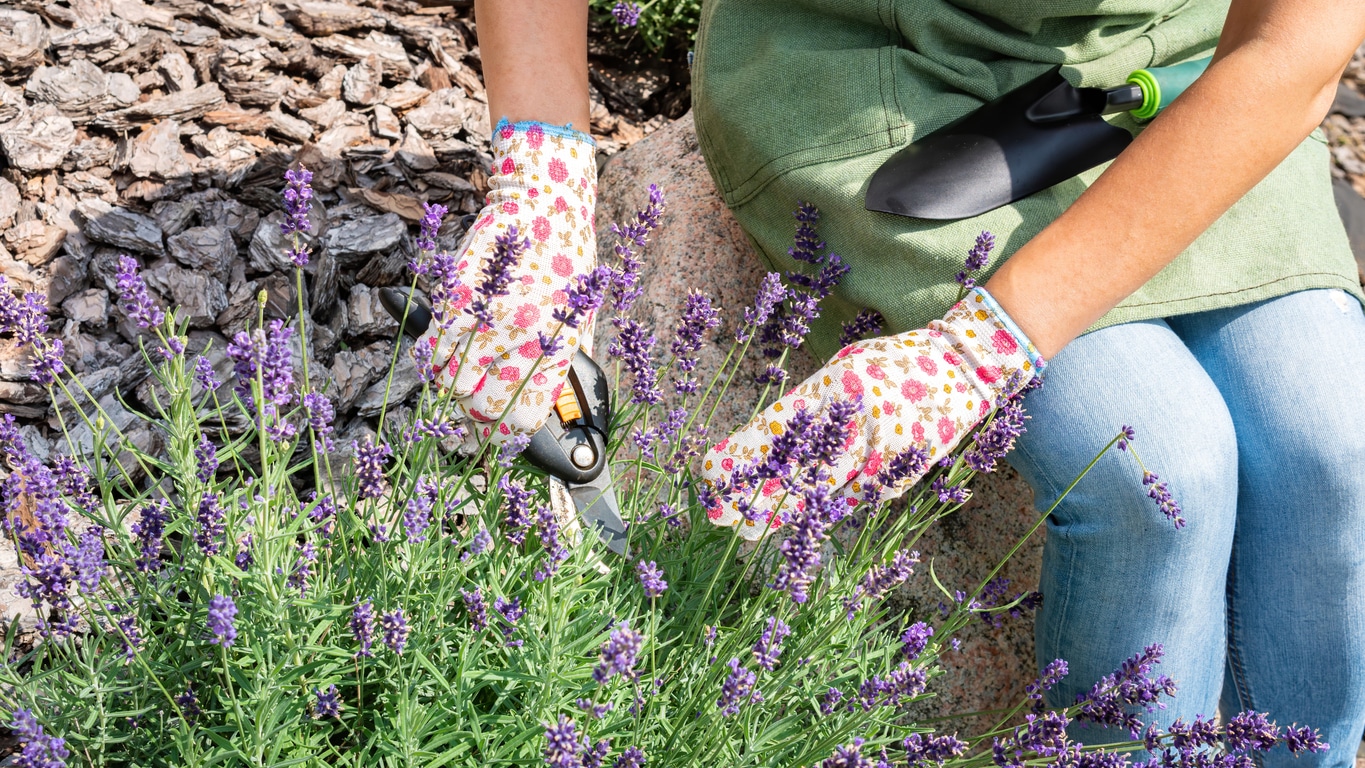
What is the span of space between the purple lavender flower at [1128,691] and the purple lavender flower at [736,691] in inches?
22.4

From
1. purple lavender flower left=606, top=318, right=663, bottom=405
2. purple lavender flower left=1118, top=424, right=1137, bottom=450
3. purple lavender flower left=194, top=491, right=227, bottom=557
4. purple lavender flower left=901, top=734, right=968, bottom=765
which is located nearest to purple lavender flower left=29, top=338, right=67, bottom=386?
purple lavender flower left=194, top=491, right=227, bottom=557

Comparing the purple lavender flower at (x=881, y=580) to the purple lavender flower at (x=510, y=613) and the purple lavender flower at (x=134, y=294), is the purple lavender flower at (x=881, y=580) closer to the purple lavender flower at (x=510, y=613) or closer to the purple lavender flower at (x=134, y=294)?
the purple lavender flower at (x=510, y=613)

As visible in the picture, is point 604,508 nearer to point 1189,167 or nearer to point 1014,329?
point 1014,329

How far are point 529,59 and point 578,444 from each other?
753 millimetres

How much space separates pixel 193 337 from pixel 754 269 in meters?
1.33

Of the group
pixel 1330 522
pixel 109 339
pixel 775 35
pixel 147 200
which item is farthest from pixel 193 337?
pixel 1330 522

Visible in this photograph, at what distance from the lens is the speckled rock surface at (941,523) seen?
2.23 meters

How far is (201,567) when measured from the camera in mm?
1212

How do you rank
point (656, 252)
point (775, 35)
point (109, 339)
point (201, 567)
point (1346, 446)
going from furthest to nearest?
point (656, 252)
point (109, 339)
point (775, 35)
point (1346, 446)
point (201, 567)

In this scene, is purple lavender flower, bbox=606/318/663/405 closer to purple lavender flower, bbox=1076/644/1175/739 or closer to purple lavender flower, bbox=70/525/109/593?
purple lavender flower, bbox=70/525/109/593

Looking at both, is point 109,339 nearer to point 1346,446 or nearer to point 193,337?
point 193,337

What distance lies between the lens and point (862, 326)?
1.90 metres

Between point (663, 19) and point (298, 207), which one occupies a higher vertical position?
point (663, 19)

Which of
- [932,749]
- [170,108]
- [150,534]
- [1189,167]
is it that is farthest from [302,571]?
[170,108]
